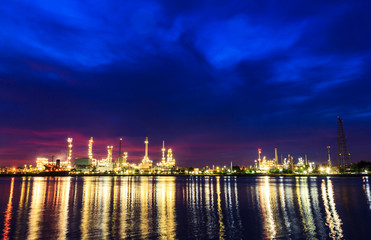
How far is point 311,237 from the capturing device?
19.9 metres

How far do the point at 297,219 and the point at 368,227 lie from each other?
5.91 m

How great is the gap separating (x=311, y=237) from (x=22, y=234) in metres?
21.8

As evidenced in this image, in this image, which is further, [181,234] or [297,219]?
[297,219]

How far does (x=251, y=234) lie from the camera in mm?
21062

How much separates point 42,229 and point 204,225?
1374cm

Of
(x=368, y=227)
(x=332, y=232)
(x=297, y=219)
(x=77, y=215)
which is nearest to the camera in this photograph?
(x=332, y=232)

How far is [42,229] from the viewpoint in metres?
22.2

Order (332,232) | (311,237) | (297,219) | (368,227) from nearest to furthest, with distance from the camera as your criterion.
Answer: (311,237)
(332,232)
(368,227)
(297,219)

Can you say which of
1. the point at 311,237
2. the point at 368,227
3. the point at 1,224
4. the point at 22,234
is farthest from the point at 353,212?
the point at 1,224

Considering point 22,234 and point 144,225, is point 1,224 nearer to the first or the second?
point 22,234

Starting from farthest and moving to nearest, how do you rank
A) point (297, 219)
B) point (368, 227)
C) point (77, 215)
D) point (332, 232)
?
point (77, 215) < point (297, 219) < point (368, 227) < point (332, 232)

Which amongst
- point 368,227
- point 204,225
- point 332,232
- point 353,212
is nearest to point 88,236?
point 204,225

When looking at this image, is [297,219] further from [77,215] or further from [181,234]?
[77,215]

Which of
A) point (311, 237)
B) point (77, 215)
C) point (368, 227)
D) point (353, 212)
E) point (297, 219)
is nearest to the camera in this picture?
point (311, 237)
